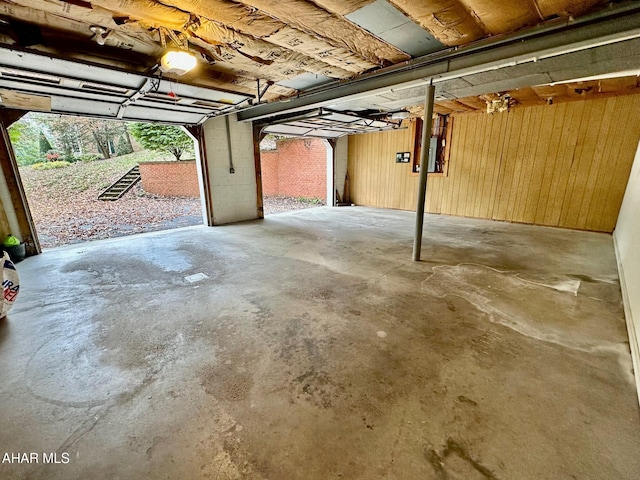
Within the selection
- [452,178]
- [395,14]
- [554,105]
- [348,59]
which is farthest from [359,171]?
[395,14]

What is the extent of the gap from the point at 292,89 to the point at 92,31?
8.37 feet

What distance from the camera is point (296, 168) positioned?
12.0m

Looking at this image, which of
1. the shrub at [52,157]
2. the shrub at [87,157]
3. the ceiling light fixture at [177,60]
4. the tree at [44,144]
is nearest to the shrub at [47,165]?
the shrub at [52,157]

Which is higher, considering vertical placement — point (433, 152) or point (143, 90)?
point (143, 90)

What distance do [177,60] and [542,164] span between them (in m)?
6.97

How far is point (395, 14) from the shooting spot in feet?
7.36

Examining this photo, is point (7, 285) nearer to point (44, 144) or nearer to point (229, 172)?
point (229, 172)

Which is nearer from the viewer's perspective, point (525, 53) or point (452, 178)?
point (525, 53)

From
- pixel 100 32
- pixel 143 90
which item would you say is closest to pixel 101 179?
pixel 143 90

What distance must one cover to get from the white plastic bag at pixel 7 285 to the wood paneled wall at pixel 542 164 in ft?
26.2

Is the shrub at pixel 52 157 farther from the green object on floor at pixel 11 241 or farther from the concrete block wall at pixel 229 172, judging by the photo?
the green object on floor at pixel 11 241

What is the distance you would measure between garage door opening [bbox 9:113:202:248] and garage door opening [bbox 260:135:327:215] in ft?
10.2

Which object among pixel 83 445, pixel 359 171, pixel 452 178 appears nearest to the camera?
pixel 83 445

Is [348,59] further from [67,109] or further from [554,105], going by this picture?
[554,105]
